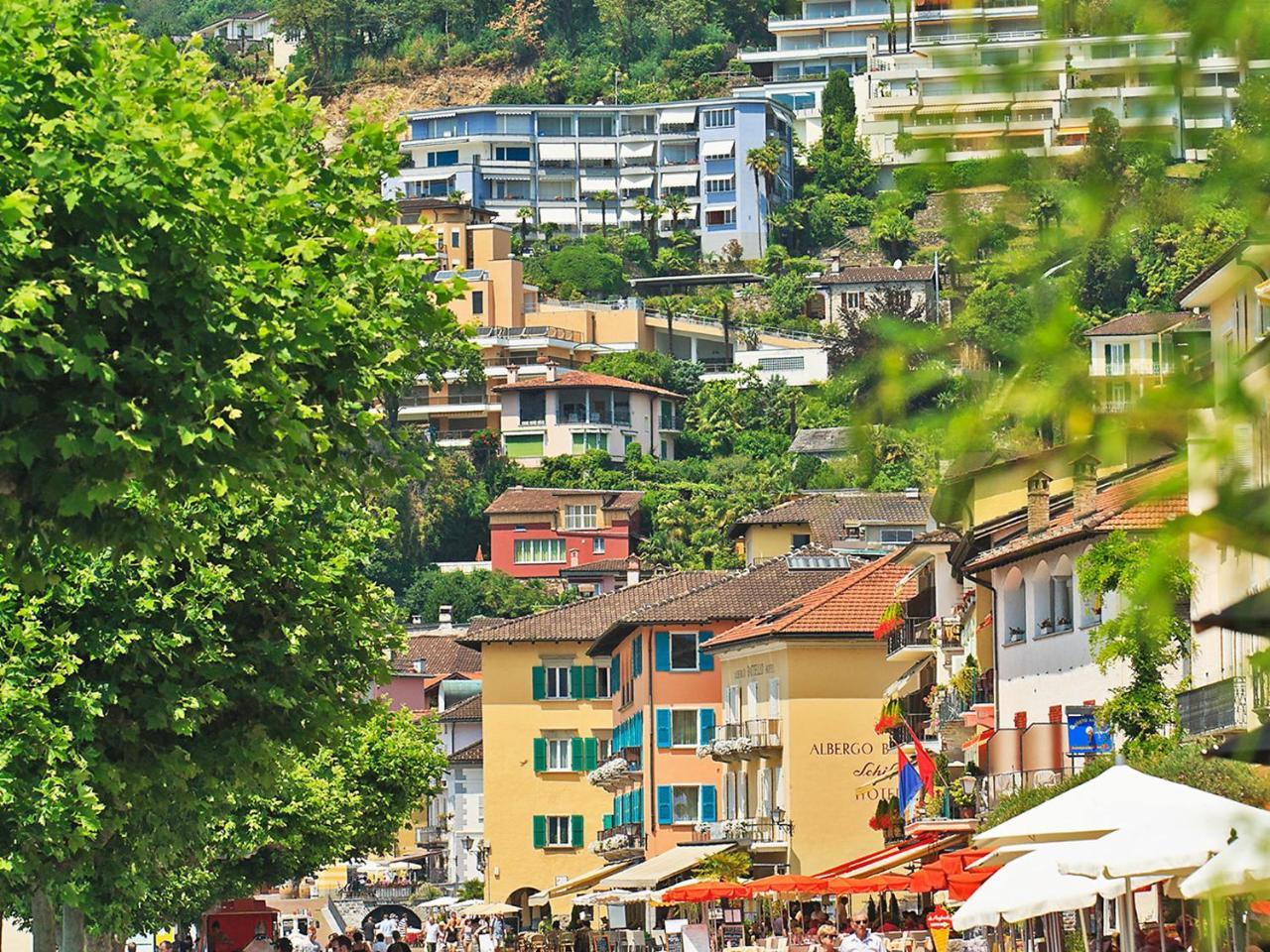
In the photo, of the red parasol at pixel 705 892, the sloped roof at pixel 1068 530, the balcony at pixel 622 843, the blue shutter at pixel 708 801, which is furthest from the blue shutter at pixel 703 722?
the sloped roof at pixel 1068 530

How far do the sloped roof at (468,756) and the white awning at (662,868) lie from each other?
45.8m

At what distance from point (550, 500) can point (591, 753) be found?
73.2 meters

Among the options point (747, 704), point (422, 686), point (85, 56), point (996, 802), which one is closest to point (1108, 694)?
point (996, 802)

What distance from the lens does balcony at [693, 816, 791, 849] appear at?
59094 mm

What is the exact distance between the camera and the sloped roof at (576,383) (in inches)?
6560

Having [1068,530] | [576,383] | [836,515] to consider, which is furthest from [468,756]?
[1068,530]

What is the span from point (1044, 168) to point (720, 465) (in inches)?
6297

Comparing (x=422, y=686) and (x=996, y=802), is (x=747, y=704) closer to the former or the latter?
(x=996, y=802)

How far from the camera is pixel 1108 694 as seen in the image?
1401 inches

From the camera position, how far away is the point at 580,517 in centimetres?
15412

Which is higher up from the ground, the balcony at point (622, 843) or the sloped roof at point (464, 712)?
the sloped roof at point (464, 712)

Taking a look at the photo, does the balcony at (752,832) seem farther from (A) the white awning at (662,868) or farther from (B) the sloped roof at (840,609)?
(B) the sloped roof at (840,609)

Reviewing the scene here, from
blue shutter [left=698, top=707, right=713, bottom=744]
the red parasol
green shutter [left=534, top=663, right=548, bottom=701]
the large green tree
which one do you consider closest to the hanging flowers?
the red parasol

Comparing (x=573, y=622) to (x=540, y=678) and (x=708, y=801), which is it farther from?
(x=708, y=801)
